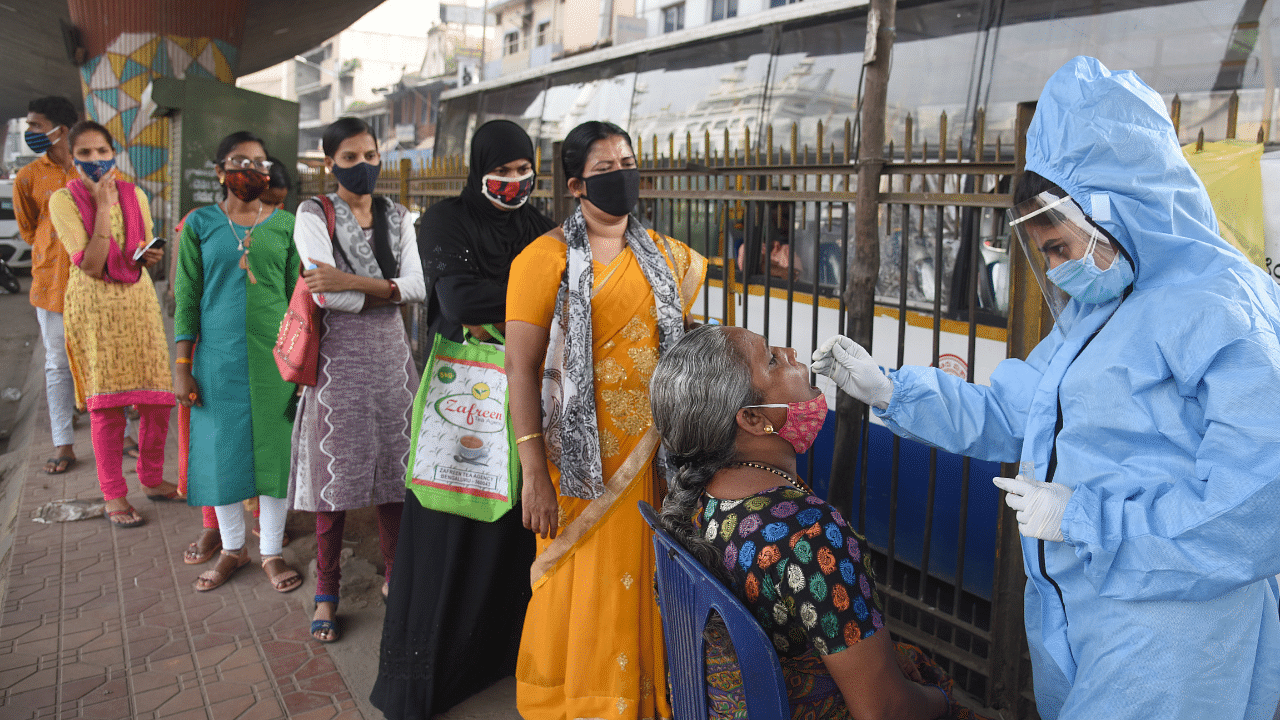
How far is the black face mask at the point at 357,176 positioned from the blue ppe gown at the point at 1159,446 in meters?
2.48

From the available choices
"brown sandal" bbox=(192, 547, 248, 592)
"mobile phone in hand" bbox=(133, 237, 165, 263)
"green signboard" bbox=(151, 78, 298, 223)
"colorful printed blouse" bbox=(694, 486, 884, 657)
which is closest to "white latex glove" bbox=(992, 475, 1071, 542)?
"colorful printed blouse" bbox=(694, 486, 884, 657)

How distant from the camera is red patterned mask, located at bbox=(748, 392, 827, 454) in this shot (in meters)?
1.75

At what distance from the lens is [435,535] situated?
2697 mm

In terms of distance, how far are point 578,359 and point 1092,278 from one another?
1267 millimetres

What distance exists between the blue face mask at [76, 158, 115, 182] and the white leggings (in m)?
1.97

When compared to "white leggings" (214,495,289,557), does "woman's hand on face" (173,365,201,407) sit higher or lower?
higher

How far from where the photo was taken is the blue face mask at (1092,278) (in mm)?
1466

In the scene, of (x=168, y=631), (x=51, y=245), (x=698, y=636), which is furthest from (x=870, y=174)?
(x=51, y=245)

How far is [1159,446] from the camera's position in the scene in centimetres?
139

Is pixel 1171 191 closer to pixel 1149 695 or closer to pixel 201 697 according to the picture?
pixel 1149 695

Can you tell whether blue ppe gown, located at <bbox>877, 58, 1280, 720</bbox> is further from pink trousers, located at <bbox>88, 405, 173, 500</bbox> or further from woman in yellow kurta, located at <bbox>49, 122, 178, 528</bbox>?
pink trousers, located at <bbox>88, 405, 173, 500</bbox>

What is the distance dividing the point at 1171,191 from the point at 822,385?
104 inches

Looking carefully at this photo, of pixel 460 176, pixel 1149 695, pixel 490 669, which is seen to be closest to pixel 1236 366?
pixel 1149 695

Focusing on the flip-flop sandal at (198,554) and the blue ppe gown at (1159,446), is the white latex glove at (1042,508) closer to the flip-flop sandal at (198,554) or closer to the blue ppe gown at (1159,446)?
the blue ppe gown at (1159,446)
